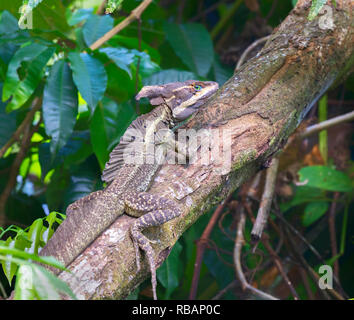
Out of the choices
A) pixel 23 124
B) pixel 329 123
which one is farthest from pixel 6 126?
pixel 329 123

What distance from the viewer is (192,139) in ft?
8.75

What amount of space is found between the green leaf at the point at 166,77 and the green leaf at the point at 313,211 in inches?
70.0

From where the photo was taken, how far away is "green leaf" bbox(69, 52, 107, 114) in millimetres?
2842

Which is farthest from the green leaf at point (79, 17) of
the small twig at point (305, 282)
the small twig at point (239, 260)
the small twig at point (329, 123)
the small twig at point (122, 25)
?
the small twig at point (305, 282)

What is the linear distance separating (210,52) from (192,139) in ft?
5.50

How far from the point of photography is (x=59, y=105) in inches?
118

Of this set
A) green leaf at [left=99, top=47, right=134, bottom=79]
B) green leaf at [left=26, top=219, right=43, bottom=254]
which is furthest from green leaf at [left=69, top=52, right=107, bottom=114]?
green leaf at [left=26, top=219, right=43, bottom=254]

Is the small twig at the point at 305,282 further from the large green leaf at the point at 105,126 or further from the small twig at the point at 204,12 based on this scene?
the small twig at the point at 204,12

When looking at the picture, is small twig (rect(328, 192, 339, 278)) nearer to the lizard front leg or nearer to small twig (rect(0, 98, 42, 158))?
the lizard front leg

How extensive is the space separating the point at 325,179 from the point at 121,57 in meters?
2.13

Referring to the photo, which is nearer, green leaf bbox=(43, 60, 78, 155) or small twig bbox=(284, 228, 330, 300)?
green leaf bbox=(43, 60, 78, 155)

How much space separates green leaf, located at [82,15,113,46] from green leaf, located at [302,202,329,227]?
8.53 feet

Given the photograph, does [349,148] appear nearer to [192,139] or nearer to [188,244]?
[188,244]
